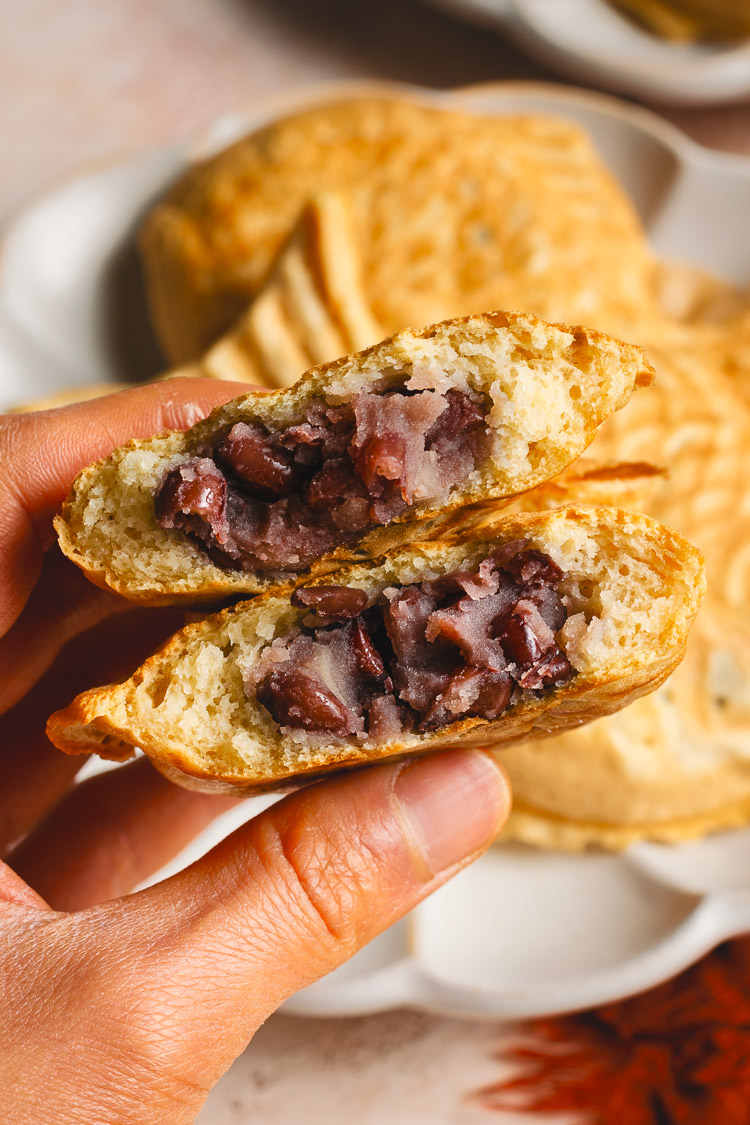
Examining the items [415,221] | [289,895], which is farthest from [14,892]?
[415,221]

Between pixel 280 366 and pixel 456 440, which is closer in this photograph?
pixel 456 440

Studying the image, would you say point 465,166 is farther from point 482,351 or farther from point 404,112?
point 482,351

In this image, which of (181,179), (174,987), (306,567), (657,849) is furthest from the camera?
(181,179)

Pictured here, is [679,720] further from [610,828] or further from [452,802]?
[452,802]

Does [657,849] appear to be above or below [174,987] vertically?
below

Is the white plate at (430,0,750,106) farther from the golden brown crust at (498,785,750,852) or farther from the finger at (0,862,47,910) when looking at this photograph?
the finger at (0,862,47,910)

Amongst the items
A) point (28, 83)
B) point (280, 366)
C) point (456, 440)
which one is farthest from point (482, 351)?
point (28, 83)
